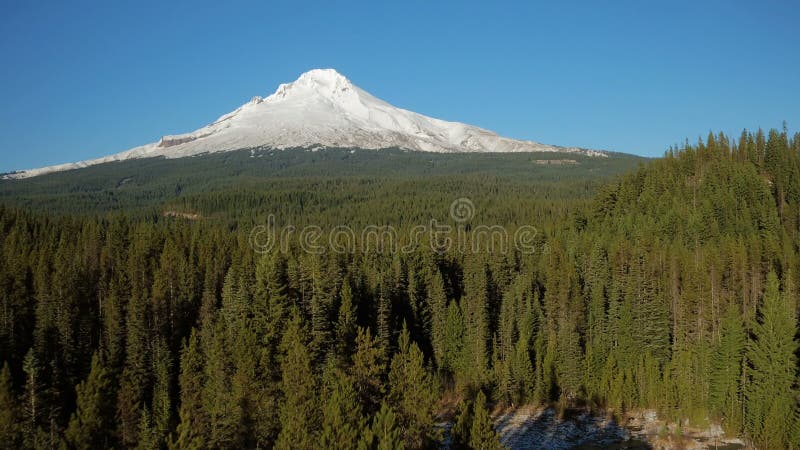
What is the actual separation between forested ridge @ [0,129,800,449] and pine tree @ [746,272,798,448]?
0.47ft

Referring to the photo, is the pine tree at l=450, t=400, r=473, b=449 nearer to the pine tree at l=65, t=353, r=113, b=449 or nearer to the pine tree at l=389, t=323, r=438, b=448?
the pine tree at l=389, t=323, r=438, b=448

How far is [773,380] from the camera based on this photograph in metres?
46.7

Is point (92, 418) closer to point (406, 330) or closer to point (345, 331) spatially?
point (345, 331)

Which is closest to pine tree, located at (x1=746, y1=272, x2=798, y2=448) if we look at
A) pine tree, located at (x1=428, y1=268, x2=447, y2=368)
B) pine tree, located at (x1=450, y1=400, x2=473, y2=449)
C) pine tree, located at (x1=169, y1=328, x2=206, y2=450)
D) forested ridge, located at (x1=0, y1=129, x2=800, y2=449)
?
forested ridge, located at (x1=0, y1=129, x2=800, y2=449)

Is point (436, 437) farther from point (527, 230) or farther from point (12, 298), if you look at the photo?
point (527, 230)

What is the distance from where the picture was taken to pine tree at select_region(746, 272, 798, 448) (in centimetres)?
4350

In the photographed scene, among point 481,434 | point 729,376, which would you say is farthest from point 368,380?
point 729,376

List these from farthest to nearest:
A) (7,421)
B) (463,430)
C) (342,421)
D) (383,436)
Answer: (7,421) → (463,430) → (342,421) → (383,436)

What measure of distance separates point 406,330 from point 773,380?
2862 cm

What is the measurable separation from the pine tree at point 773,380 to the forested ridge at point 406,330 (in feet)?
0.47

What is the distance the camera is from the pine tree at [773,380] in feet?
143

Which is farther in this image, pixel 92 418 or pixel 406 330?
pixel 406 330

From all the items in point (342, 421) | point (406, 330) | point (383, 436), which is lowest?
point (383, 436)

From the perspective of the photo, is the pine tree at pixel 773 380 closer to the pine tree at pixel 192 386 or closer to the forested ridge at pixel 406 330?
the forested ridge at pixel 406 330
